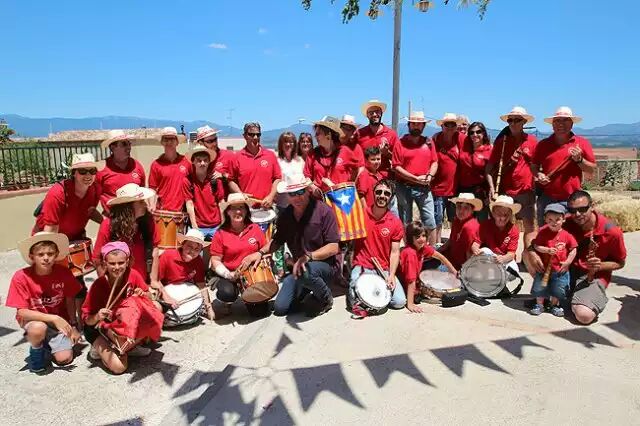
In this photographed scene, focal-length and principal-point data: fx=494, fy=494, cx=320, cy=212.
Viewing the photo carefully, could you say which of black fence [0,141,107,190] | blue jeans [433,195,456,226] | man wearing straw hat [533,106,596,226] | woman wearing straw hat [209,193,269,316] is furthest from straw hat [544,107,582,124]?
black fence [0,141,107,190]

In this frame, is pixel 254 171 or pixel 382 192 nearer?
pixel 382 192

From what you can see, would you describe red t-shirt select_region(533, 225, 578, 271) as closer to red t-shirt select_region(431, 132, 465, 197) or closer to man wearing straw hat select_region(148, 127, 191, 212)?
red t-shirt select_region(431, 132, 465, 197)

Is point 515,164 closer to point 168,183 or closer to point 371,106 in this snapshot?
point 371,106

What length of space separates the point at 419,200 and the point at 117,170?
3.85 m

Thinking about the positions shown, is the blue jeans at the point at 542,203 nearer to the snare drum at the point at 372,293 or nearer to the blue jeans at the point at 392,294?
the blue jeans at the point at 392,294

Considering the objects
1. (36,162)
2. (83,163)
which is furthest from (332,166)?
Result: (36,162)

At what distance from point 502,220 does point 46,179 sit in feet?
29.2

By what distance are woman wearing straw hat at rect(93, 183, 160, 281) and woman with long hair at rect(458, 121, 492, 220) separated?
4.09 metres

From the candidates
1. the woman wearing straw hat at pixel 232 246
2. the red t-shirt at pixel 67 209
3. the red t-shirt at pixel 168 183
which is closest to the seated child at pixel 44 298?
the red t-shirt at pixel 67 209

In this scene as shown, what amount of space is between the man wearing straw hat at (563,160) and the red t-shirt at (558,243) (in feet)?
3.05

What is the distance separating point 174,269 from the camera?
493 cm

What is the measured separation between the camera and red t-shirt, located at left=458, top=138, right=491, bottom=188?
6.57 m

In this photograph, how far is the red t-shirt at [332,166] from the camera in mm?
5898

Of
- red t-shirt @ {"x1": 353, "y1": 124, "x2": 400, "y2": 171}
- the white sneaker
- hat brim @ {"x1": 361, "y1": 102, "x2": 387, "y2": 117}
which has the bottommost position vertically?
the white sneaker
